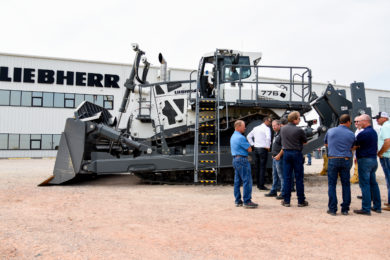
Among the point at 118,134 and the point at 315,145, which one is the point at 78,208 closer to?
the point at 118,134

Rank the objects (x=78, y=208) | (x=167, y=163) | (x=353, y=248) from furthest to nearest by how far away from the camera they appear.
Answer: (x=167, y=163) → (x=78, y=208) → (x=353, y=248)

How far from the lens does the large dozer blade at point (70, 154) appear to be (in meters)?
7.66

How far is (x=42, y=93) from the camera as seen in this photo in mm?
23031

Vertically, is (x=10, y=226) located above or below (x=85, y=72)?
below

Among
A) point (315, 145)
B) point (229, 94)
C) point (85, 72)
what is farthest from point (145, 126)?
point (85, 72)

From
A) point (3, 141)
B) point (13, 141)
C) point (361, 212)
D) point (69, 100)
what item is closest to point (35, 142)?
point (13, 141)

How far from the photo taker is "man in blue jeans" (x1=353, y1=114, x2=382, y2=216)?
4812 mm

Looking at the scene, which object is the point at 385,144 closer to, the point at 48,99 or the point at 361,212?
the point at 361,212

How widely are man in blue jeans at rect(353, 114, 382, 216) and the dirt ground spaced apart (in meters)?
0.21

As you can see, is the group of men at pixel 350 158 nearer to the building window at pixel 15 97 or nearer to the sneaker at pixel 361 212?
the sneaker at pixel 361 212

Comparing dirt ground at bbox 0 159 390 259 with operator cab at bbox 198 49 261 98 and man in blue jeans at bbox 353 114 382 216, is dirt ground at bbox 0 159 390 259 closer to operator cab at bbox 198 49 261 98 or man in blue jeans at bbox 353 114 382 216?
man in blue jeans at bbox 353 114 382 216

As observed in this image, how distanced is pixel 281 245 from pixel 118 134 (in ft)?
18.0

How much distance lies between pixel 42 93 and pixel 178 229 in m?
22.5

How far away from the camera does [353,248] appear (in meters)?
3.20
